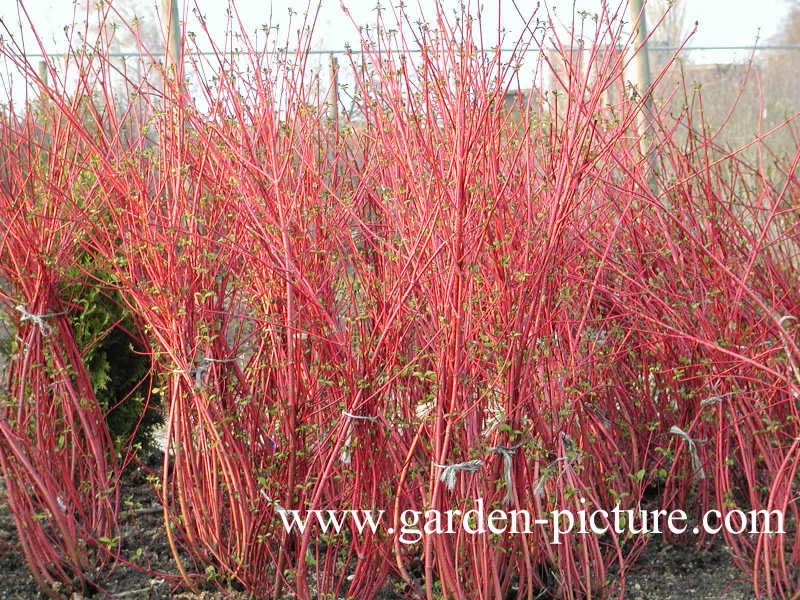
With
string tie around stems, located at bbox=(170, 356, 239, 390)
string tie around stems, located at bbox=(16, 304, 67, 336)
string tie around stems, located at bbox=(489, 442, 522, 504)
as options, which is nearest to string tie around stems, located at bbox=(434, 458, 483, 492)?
string tie around stems, located at bbox=(489, 442, 522, 504)

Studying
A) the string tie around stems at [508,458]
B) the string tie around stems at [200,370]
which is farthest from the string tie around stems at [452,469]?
the string tie around stems at [200,370]

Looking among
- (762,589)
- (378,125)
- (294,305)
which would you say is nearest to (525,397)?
(294,305)

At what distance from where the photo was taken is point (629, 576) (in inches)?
126

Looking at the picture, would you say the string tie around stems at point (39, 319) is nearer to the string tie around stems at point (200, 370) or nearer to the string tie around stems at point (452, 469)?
the string tie around stems at point (200, 370)

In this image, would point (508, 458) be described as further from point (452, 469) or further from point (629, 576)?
point (629, 576)

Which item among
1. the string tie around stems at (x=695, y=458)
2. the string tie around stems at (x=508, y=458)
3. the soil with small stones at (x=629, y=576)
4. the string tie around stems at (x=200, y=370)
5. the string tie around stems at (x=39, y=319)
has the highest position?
the string tie around stems at (x=39, y=319)

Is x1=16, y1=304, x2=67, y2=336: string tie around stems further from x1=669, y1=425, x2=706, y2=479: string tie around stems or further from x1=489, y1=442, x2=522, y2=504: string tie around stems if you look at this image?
x1=669, y1=425, x2=706, y2=479: string tie around stems

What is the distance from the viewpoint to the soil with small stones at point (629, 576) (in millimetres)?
3025

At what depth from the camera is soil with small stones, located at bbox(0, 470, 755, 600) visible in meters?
3.03

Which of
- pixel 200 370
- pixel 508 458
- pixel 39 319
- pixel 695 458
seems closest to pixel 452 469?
pixel 508 458

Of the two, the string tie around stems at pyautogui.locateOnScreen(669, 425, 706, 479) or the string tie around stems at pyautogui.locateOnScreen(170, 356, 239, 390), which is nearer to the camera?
the string tie around stems at pyautogui.locateOnScreen(170, 356, 239, 390)

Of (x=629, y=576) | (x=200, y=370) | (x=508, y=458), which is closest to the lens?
(x=508, y=458)

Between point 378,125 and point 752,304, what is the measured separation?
53.8 inches

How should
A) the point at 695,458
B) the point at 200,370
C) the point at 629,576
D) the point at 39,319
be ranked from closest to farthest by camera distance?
1. the point at 200,370
2. the point at 39,319
3. the point at 695,458
4. the point at 629,576
